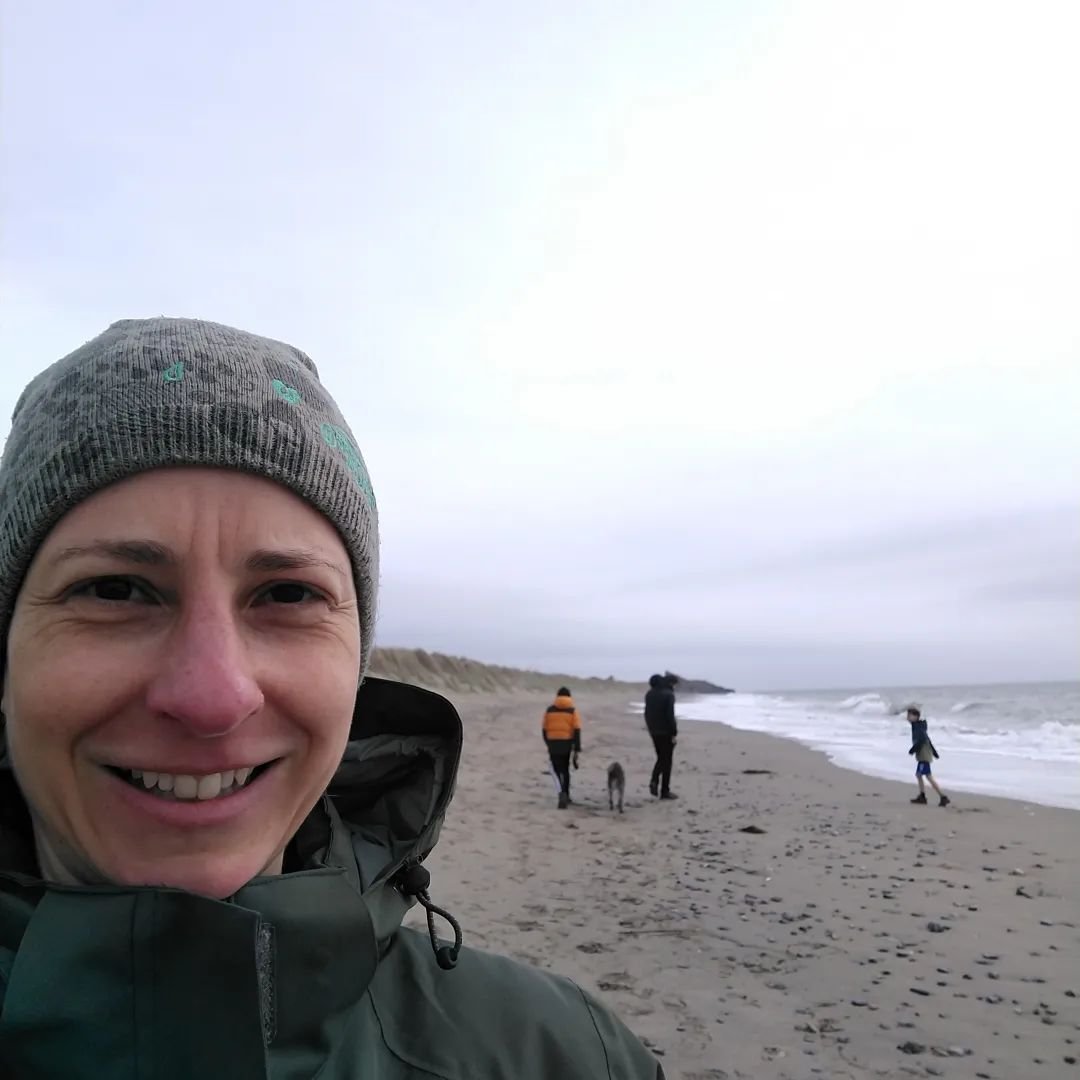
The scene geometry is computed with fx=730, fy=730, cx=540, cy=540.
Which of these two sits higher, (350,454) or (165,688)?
(350,454)

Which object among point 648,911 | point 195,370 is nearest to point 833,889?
point 648,911

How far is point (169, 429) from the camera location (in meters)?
1.32

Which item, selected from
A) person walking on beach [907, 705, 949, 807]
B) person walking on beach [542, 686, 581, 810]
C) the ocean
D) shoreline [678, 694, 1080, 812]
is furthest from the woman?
the ocean

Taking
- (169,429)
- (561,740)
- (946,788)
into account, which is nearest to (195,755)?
(169,429)

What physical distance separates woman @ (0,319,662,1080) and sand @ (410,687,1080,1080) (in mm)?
2913

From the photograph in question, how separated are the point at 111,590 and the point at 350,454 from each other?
58cm

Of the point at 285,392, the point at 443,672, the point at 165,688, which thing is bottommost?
the point at 443,672

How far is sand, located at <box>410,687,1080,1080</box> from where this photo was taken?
388 cm

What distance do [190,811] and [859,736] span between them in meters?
25.8

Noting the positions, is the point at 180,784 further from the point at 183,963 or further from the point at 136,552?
the point at 136,552

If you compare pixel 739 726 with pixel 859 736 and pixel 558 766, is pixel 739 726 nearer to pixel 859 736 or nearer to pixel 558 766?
pixel 859 736

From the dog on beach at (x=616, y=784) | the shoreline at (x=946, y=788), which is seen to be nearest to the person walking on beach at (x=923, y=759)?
the shoreline at (x=946, y=788)

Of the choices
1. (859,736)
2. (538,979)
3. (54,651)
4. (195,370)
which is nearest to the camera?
(54,651)

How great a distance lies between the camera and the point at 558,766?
1081 centimetres
